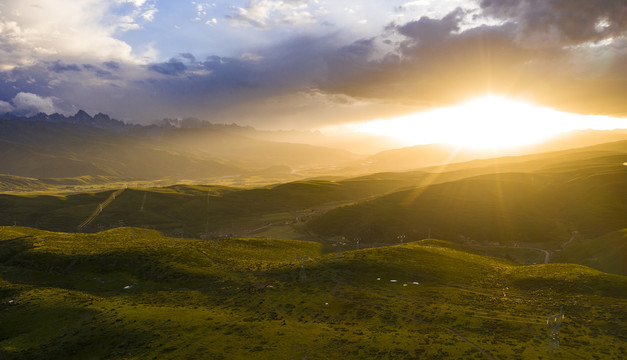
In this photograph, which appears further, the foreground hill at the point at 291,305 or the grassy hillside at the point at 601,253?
the grassy hillside at the point at 601,253

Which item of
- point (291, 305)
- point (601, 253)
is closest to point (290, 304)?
point (291, 305)

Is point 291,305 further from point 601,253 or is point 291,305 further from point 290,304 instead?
point 601,253

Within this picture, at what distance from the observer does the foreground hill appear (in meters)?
58.1

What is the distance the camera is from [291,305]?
255 ft

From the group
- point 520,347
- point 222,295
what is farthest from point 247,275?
point 520,347

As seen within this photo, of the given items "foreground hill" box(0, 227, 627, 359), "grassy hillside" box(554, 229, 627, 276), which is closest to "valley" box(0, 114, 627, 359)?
"foreground hill" box(0, 227, 627, 359)

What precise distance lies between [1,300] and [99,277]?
21.8m

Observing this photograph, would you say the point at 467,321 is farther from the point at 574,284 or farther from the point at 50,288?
the point at 50,288

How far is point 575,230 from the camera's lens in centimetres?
19362

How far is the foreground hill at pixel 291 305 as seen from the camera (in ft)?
191

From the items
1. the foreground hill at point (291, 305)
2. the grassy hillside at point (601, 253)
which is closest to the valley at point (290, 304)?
the foreground hill at point (291, 305)

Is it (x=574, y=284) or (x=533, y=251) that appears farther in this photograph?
(x=533, y=251)

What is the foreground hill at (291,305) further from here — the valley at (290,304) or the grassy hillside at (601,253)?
the grassy hillside at (601,253)

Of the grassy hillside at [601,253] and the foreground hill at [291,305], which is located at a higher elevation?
the foreground hill at [291,305]
